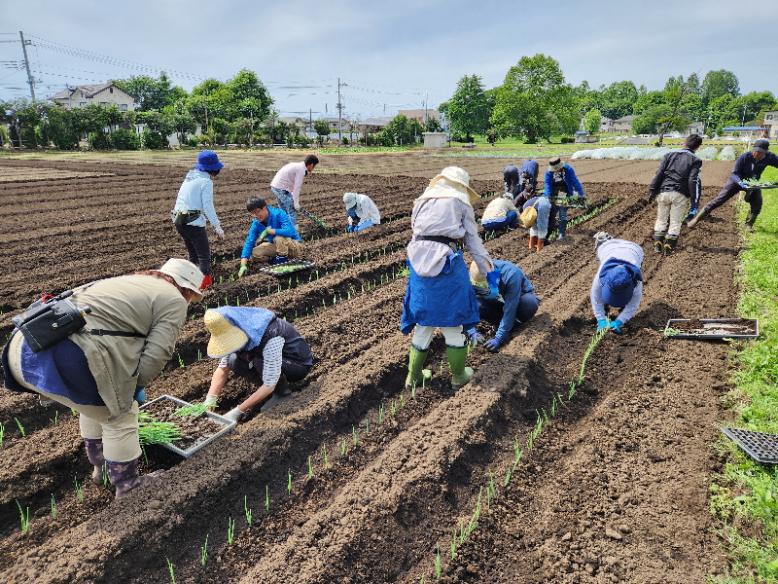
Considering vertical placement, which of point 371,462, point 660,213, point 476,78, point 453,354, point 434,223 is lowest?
point 371,462

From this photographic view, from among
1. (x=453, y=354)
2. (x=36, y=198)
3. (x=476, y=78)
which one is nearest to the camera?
(x=453, y=354)

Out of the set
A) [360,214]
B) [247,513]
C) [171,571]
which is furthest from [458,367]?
[360,214]

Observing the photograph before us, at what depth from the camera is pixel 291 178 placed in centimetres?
741

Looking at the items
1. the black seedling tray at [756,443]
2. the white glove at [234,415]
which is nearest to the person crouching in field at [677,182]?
the black seedling tray at [756,443]

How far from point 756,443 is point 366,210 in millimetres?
7164

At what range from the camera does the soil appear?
3012 mm

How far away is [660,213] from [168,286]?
7.20 metres

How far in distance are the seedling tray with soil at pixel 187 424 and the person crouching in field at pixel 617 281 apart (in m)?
3.38

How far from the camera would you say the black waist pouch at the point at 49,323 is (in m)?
2.13

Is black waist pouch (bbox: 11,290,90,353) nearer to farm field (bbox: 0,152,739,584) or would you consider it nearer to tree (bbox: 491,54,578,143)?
farm field (bbox: 0,152,739,584)

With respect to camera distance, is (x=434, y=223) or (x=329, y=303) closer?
(x=434, y=223)

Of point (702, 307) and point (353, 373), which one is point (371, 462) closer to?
point (353, 373)

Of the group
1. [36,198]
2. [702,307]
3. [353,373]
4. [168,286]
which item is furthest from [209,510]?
[36,198]

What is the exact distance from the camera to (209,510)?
2.61m
